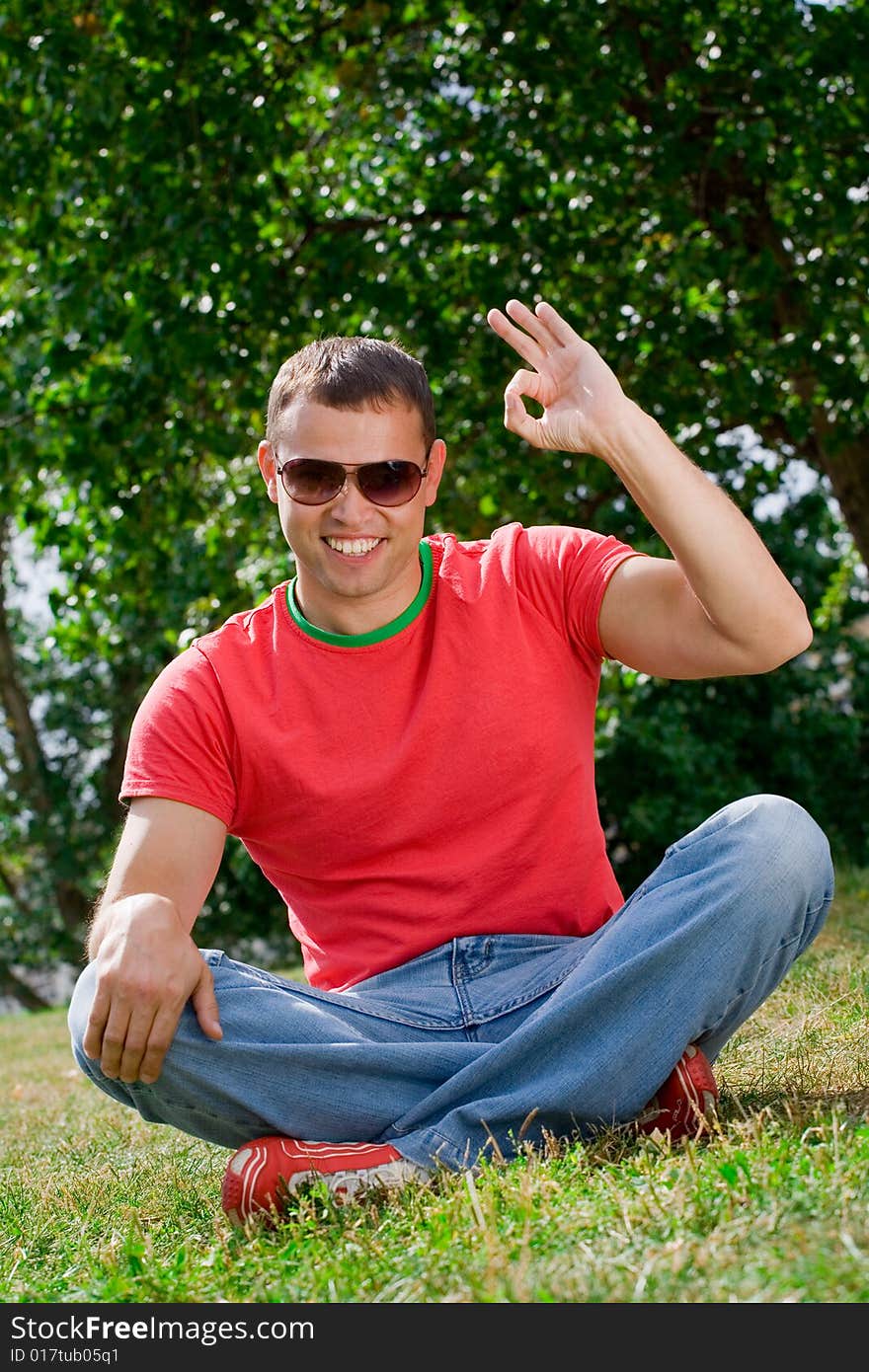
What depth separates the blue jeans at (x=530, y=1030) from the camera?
111 inches

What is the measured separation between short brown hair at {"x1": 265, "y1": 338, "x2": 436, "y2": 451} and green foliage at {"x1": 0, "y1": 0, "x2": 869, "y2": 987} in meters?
4.13

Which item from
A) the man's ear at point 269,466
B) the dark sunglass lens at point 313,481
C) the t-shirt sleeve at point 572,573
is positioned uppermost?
the man's ear at point 269,466

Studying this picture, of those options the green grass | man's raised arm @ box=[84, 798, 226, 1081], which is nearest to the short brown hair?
man's raised arm @ box=[84, 798, 226, 1081]

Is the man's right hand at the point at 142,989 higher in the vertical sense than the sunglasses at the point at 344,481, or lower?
lower

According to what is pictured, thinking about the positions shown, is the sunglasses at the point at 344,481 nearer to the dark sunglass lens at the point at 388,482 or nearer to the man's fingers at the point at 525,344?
the dark sunglass lens at the point at 388,482

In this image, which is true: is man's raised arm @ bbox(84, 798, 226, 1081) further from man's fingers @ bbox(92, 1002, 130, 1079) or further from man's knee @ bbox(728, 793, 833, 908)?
man's knee @ bbox(728, 793, 833, 908)

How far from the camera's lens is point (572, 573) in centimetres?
330

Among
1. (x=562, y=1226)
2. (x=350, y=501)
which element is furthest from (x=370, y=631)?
(x=562, y=1226)

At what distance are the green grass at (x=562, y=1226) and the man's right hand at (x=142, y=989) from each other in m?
0.35

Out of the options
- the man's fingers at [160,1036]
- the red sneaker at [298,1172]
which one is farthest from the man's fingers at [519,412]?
the red sneaker at [298,1172]

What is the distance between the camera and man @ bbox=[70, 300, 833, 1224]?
9.25 ft

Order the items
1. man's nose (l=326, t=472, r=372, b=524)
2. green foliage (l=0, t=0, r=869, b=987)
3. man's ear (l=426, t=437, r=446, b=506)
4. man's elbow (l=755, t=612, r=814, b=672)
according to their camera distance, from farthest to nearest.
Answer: green foliage (l=0, t=0, r=869, b=987), man's ear (l=426, t=437, r=446, b=506), man's nose (l=326, t=472, r=372, b=524), man's elbow (l=755, t=612, r=814, b=672)

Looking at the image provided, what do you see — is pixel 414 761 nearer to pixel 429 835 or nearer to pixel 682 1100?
pixel 429 835

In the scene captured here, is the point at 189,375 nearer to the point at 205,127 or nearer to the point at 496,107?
the point at 205,127
